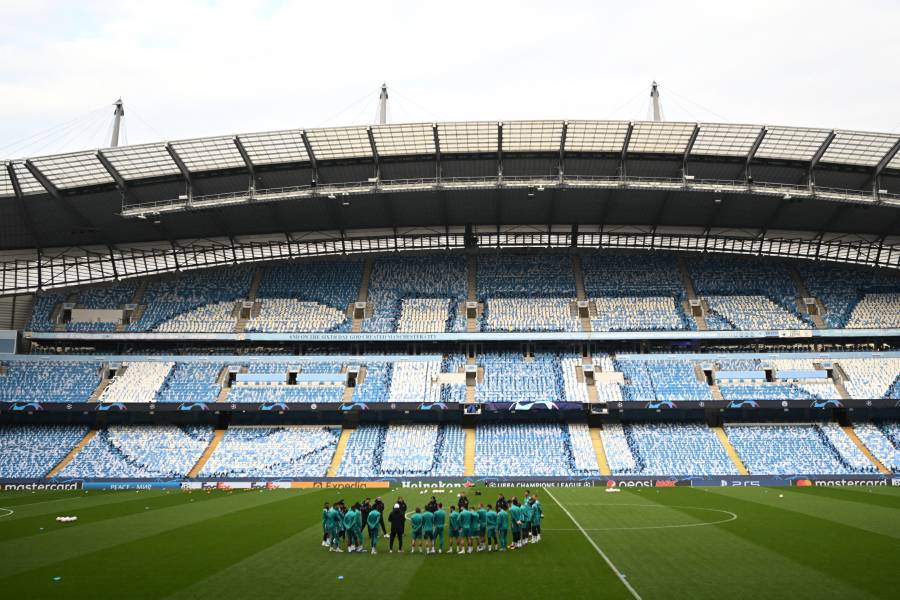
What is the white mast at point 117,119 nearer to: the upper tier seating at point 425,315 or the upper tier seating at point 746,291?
the upper tier seating at point 425,315

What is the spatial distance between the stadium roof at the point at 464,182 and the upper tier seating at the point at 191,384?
10911 mm

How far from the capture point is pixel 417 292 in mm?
61594

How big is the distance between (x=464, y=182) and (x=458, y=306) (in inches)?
522

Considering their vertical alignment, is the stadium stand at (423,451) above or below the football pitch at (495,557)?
above

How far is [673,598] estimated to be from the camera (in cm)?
1390

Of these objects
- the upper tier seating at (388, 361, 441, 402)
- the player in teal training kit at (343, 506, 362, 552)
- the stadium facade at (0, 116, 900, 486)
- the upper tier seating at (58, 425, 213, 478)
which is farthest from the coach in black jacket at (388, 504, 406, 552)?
the upper tier seating at (58, 425, 213, 478)

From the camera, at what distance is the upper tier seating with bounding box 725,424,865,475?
46531 mm

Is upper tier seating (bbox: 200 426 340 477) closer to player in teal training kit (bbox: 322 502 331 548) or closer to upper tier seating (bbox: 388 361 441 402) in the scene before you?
upper tier seating (bbox: 388 361 441 402)

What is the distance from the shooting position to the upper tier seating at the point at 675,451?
47.0 metres

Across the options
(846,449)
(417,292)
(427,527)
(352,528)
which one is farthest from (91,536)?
(846,449)

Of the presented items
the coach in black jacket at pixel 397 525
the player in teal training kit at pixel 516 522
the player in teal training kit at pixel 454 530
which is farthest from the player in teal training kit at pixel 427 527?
the player in teal training kit at pixel 516 522

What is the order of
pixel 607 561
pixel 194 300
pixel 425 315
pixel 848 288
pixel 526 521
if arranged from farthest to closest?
pixel 194 300 → pixel 848 288 → pixel 425 315 → pixel 526 521 → pixel 607 561

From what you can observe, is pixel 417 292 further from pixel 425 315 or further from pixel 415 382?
pixel 415 382

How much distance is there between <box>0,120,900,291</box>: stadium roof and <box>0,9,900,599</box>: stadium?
0.25m
